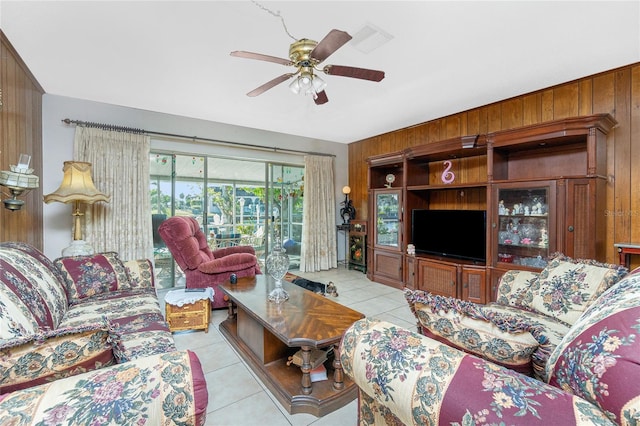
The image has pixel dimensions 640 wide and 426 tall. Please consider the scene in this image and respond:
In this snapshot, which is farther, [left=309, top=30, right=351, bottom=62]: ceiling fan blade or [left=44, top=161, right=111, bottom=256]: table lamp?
[left=44, top=161, right=111, bottom=256]: table lamp

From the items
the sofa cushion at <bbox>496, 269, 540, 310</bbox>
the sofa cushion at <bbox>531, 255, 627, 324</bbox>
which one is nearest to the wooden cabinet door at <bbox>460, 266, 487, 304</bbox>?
the sofa cushion at <bbox>496, 269, 540, 310</bbox>

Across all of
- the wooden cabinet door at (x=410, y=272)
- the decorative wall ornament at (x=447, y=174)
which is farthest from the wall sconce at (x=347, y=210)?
the decorative wall ornament at (x=447, y=174)

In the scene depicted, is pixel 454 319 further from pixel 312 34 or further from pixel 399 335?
pixel 312 34

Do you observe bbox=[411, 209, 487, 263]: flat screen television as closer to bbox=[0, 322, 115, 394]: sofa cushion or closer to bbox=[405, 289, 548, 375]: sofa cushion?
bbox=[405, 289, 548, 375]: sofa cushion

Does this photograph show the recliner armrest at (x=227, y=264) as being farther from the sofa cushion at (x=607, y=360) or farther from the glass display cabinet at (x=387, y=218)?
the sofa cushion at (x=607, y=360)

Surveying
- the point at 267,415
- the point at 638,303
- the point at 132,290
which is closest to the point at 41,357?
the point at 267,415

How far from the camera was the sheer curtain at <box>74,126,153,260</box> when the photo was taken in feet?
11.8

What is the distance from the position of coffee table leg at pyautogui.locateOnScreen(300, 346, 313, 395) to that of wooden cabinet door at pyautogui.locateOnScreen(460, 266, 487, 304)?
2.55 meters

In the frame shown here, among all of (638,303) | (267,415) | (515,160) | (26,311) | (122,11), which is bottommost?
(267,415)

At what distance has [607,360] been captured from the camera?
64cm

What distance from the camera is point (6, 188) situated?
7.45ft

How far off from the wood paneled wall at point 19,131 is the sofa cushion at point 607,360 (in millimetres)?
3476

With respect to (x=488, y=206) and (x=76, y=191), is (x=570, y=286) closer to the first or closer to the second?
(x=488, y=206)

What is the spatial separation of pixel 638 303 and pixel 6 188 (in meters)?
3.67
